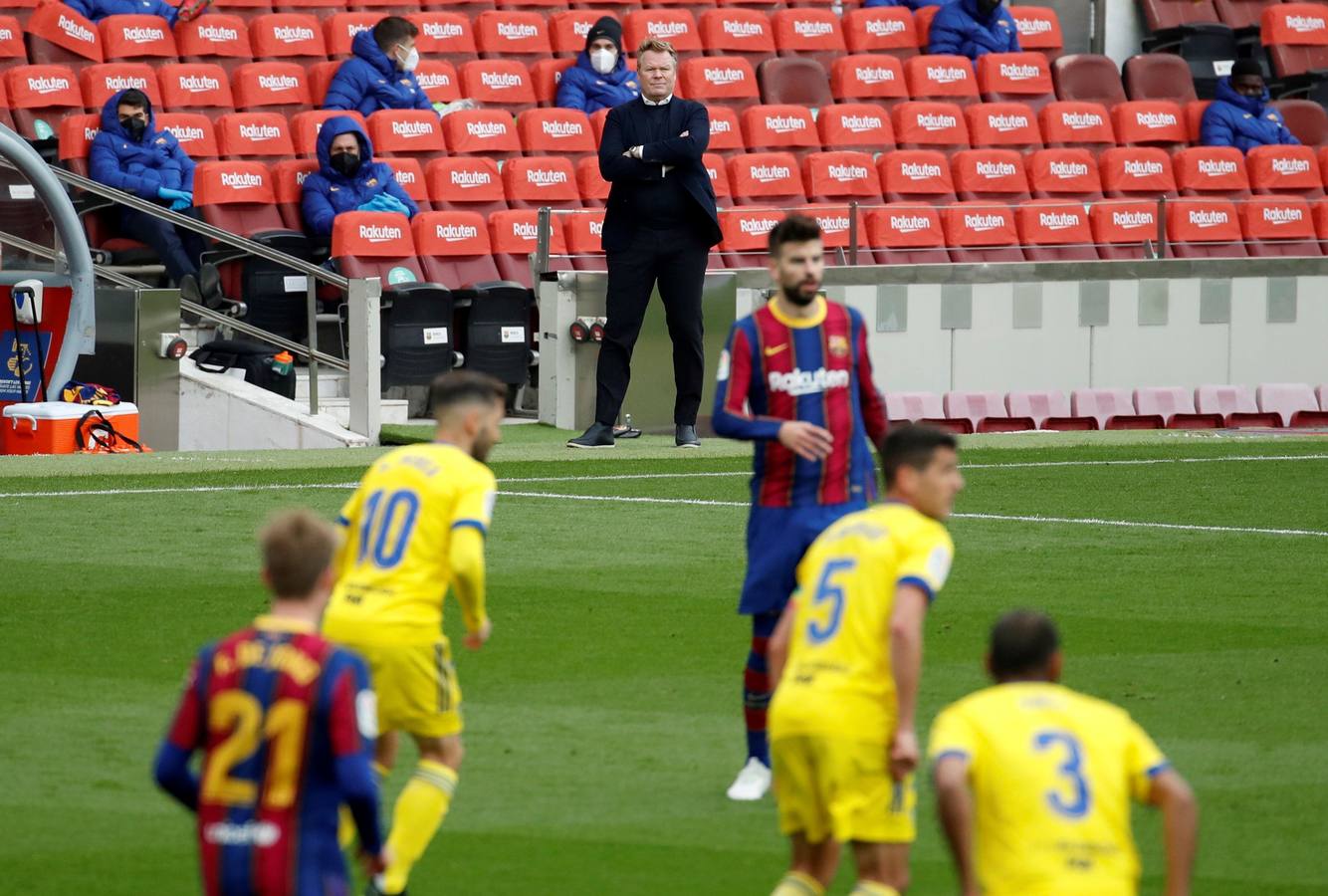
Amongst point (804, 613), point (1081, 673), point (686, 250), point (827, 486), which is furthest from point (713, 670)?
point (686, 250)

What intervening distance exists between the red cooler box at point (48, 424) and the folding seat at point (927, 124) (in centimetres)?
944

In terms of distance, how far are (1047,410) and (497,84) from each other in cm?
624

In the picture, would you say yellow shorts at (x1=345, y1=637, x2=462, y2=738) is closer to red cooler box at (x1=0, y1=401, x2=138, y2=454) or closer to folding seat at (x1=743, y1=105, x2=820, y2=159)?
red cooler box at (x1=0, y1=401, x2=138, y2=454)

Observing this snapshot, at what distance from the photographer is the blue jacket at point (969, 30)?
23.8m

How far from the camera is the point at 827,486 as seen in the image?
671cm

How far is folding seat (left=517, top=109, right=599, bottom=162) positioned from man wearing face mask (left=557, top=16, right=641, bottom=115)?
48 cm

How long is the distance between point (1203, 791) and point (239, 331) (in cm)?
1221

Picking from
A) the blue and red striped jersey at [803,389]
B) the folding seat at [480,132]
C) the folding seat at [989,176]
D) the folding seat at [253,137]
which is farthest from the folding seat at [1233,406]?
the blue and red striped jersey at [803,389]

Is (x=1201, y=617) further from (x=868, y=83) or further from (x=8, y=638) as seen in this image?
(x=868, y=83)

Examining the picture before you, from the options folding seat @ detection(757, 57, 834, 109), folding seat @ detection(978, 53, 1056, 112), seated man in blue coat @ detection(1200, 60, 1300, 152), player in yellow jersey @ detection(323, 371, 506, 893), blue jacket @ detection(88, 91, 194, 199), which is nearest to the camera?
player in yellow jersey @ detection(323, 371, 506, 893)

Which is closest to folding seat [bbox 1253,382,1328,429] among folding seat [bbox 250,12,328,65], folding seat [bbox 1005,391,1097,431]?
folding seat [bbox 1005,391,1097,431]

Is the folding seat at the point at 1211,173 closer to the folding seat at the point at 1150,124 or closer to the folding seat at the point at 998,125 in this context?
the folding seat at the point at 1150,124

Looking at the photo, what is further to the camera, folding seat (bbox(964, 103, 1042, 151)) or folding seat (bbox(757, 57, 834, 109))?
folding seat (bbox(964, 103, 1042, 151))

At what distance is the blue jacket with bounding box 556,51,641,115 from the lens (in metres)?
21.2
